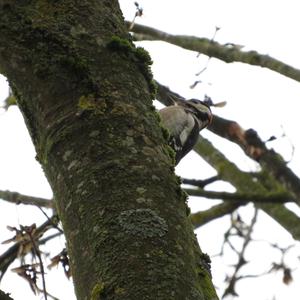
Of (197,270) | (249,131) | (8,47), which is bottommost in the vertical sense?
(197,270)

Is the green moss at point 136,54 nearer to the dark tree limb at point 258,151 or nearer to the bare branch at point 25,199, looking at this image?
the dark tree limb at point 258,151

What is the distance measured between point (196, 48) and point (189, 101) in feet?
7.26

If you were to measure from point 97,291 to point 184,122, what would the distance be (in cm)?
493

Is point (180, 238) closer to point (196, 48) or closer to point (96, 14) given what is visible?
point (96, 14)

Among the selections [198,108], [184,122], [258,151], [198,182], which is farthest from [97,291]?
[198,108]

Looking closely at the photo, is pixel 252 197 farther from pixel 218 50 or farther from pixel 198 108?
pixel 198 108

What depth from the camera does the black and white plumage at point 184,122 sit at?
5.93 meters

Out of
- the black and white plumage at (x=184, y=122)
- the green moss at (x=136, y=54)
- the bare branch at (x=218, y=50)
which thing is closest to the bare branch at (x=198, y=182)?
the bare branch at (x=218, y=50)

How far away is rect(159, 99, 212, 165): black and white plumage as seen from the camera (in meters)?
5.93

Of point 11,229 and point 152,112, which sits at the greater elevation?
point 11,229

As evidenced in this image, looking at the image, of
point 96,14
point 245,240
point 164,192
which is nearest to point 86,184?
point 164,192

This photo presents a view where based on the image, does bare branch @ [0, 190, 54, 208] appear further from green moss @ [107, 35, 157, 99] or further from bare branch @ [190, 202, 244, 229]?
green moss @ [107, 35, 157, 99]

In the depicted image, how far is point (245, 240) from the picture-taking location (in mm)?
5465

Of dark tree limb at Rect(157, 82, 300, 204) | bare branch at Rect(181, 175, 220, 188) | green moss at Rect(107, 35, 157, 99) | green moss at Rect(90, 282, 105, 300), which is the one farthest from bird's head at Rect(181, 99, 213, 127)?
green moss at Rect(90, 282, 105, 300)
